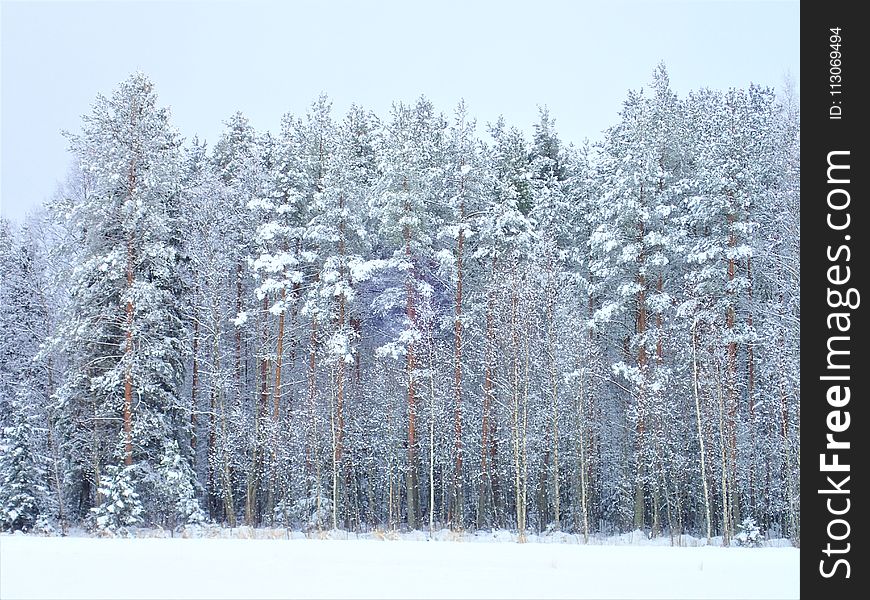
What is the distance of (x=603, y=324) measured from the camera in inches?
1143

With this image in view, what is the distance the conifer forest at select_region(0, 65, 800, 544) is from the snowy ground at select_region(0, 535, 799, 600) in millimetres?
17605

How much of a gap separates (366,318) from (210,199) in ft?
29.3

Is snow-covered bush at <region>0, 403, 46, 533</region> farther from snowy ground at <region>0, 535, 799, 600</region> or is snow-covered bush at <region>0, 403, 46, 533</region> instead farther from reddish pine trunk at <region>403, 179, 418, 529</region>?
snowy ground at <region>0, 535, 799, 600</region>

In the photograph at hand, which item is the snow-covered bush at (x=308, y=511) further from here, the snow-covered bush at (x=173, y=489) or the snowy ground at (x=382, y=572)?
the snowy ground at (x=382, y=572)

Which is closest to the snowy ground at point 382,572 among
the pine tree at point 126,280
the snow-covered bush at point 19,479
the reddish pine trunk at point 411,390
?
the pine tree at point 126,280

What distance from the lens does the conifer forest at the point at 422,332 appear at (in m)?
24.6

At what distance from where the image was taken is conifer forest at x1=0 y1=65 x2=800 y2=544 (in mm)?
24641

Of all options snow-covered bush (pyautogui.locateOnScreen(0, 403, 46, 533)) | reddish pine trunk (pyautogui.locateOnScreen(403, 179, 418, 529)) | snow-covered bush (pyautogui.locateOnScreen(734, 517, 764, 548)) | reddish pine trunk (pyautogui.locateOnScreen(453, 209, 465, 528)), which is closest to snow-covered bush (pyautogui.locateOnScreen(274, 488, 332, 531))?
reddish pine trunk (pyautogui.locateOnScreen(403, 179, 418, 529))

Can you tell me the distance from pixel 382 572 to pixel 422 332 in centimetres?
2200

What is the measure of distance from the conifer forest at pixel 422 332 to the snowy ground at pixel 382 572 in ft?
57.8

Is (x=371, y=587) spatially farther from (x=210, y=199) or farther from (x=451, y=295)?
(x=210, y=199)
